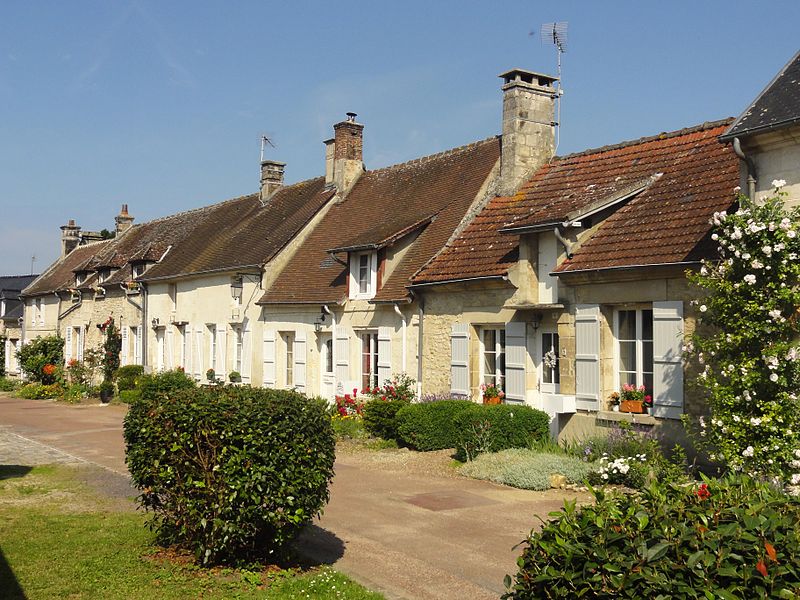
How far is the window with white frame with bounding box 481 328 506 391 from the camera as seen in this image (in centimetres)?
1434

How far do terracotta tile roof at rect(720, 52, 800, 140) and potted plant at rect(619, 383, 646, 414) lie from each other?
12.2 feet

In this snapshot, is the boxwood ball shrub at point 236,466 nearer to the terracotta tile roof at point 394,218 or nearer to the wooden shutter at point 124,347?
the terracotta tile roof at point 394,218

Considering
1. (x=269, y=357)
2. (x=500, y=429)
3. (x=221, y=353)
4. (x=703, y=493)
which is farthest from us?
(x=221, y=353)

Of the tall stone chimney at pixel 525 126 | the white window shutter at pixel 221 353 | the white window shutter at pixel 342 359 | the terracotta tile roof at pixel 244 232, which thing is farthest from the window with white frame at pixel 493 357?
the white window shutter at pixel 221 353

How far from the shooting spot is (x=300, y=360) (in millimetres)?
19578

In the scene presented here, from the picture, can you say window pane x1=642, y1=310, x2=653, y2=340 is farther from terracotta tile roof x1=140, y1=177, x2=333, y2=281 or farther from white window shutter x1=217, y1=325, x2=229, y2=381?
white window shutter x1=217, y1=325, x2=229, y2=381

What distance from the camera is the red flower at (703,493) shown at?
4.03 meters

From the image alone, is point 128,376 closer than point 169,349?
No

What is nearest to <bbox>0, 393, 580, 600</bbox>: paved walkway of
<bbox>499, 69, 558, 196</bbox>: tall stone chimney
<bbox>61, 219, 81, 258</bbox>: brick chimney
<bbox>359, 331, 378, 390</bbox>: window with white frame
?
<bbox>359, 331, 378, 390</bbox>: window with white frame

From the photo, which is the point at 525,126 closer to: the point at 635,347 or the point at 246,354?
the point at 635,347

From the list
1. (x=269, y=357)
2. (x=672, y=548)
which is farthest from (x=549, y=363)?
(x=672, y=548)

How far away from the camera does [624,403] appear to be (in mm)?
11633

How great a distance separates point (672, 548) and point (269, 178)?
23.8 m

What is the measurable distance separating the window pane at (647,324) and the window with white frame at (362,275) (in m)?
6.93
